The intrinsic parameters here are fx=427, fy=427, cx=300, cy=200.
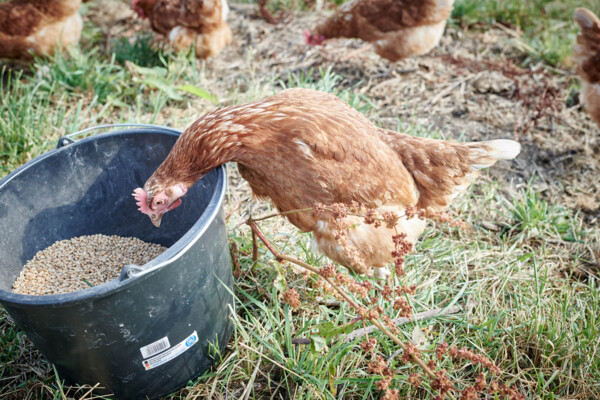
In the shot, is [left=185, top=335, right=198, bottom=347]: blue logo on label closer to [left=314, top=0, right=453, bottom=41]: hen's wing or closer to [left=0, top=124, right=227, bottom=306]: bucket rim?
[left=0, top=124, right=227, bottom=306]: bucket rim

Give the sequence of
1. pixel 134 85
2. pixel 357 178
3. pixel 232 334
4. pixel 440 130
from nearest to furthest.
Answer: pixel 357 178 < pixel 232 334 < pixel 440 130 < pixel 134 85

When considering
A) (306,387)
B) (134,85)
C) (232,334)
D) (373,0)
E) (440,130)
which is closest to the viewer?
(306,387)

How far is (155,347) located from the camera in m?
1.71

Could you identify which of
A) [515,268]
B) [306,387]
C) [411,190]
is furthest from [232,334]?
[515,268]

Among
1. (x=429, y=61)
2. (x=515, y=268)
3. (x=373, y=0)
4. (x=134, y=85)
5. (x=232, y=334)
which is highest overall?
(x=373, y=0)

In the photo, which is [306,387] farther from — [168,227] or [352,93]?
[352,93]

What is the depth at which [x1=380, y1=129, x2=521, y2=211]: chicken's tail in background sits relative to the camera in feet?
7.47

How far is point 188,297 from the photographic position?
1702 mm

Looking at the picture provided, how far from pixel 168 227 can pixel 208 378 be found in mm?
903

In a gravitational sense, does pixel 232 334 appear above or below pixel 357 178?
below

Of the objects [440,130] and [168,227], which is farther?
[440,130]

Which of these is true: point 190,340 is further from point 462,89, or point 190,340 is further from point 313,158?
point 462,89

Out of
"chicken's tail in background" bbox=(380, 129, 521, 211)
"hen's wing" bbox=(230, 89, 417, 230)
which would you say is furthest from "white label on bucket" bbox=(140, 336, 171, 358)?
"chicken's tail in background" bbox=(380, 129, 521, 211)

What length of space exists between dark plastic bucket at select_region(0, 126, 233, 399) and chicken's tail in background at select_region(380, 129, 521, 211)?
40.6 inches
